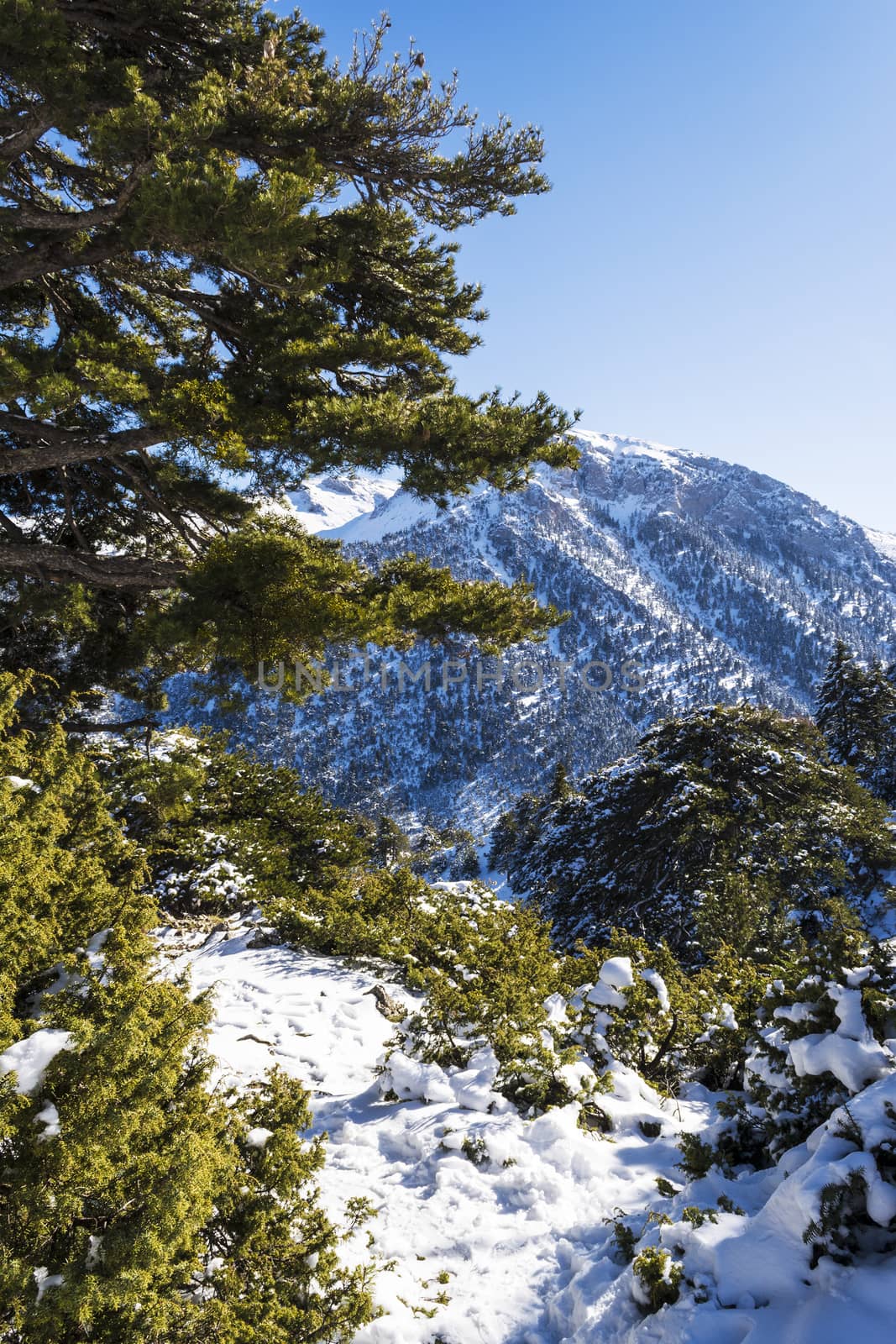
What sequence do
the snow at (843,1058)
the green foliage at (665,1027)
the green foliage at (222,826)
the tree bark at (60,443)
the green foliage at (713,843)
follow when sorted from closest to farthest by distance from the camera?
the snow at (843,1058)
the green foliage at (665,1027)
the tree bark at (60,443)
the green foliage at (222,826)
the green foliage at (713,843)

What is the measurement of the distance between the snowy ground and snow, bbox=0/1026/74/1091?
1.69 meters

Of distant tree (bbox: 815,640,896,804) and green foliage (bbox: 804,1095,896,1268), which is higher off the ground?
distant tree (bbox: 815,640,896,804)

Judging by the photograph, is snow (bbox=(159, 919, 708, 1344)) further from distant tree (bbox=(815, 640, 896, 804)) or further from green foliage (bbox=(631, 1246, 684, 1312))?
distant tree (bbox=(815, 640, 896, 804))

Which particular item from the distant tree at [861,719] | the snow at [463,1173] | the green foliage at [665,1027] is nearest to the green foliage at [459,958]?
the snow at [463,1173]

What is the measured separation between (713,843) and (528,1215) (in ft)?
28.3

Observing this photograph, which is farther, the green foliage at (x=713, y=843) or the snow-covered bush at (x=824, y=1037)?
the green foliage at (x=713, y=843)

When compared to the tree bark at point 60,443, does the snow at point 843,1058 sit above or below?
below

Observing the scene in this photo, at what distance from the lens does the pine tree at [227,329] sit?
16.0 ft

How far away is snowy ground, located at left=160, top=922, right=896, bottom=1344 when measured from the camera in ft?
6.75

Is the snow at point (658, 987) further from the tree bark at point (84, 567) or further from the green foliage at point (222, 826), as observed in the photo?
the green foliage at point (222, 826)

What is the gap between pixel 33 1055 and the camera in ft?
6.18

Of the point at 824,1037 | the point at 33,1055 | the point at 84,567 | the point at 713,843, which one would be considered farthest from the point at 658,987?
the point at 713,843

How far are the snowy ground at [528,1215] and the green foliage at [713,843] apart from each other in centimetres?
550

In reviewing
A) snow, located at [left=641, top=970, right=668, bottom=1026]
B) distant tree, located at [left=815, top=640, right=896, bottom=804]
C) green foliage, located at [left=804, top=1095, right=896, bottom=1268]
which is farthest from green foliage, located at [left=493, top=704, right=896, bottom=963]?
green foliage, located at [left=804, top=1095, right=896, bottom=1268]
